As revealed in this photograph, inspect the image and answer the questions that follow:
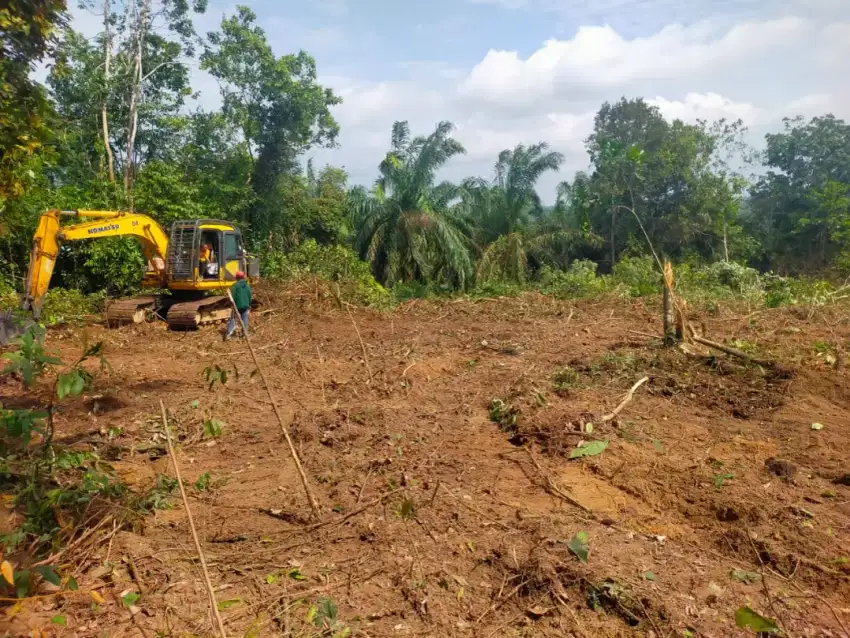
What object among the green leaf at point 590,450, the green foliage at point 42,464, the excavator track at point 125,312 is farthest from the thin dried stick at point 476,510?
the excavator track at point 125,312

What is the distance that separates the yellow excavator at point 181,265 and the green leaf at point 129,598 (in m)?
9.55

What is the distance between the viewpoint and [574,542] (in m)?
3.97

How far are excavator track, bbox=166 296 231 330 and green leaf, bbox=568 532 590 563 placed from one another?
1058 cm

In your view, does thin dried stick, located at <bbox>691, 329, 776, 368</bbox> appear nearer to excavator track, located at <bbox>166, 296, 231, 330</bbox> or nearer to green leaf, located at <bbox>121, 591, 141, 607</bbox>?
green leaf, located at <bbox>121, 591, 141, 607</bbox>

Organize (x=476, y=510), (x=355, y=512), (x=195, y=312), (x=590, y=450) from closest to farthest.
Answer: (x=355, y=512)
(x=476, y=510)
(x=590, y=450)
(x=195, y=312)

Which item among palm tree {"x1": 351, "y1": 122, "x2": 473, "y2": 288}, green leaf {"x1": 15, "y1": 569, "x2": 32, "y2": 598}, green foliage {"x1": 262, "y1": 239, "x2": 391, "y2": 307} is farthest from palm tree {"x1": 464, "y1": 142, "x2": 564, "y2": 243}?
green leaf {"x1": 15, "y1": 569, "x2": 32, "y2": 598}

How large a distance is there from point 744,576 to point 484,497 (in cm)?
195

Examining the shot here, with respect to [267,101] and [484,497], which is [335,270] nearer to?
[267,101]

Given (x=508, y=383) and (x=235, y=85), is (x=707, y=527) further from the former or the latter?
(x=235, y=85)

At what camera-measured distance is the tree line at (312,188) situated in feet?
64.5

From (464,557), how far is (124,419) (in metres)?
4.90

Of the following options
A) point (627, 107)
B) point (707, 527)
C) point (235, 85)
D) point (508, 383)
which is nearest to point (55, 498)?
point (707, 527)

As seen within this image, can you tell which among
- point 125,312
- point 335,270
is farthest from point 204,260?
point 335,270

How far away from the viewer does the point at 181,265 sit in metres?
13.4
